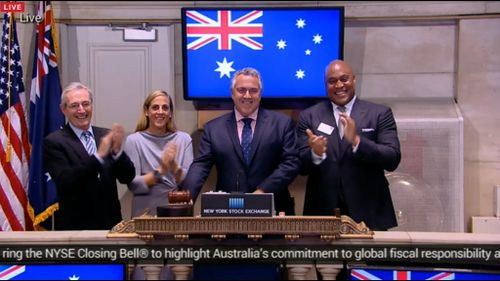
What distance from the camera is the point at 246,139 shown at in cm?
332

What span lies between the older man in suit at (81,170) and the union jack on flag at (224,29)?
1531 millimetres

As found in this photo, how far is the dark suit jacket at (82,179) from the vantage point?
3021 millimetres

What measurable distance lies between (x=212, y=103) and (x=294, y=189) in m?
0.95

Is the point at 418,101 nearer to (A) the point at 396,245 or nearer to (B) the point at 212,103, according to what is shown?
(B) the point at 212,103

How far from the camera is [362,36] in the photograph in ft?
16.4

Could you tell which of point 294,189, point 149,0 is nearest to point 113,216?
point 294,189

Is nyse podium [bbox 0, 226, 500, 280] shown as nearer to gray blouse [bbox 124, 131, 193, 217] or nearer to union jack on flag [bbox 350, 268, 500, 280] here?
union jack on flag [bbox 350, 268, 500, 280]

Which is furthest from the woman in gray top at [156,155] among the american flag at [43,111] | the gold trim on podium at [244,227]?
the american flag at [43,111]

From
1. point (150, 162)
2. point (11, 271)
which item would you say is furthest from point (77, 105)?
point (11, 271)

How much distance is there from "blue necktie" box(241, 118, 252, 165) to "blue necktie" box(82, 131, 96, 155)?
794 mm

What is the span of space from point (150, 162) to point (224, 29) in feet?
5.43

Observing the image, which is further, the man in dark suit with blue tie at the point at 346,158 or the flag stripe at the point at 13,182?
the flag stripe at the point at 13,182

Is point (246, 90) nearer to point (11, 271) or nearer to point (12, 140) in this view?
point (11, 271)

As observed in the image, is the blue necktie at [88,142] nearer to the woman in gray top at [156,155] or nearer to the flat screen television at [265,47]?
the woman in gray top at [156,155]
